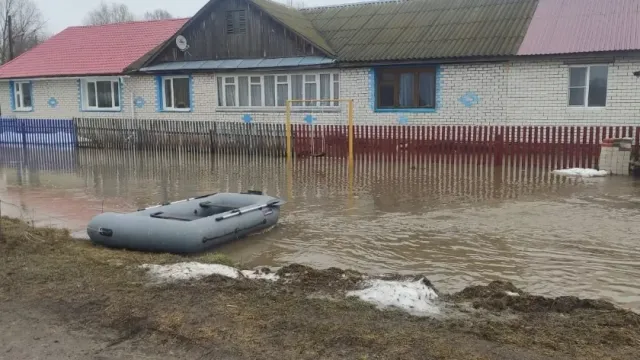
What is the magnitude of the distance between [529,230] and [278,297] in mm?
4359

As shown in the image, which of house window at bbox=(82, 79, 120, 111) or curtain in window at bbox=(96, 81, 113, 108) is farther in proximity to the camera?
curtain in window at bbox=(96, 81, 113, 108)

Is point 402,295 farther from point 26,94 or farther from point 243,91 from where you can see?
point 26,94

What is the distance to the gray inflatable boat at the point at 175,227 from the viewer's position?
22.3 feet

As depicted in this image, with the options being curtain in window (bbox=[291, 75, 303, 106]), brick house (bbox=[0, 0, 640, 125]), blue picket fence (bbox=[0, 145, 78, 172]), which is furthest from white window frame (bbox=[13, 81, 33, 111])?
curtain in window (bbox=[291, 75, 303, 106])

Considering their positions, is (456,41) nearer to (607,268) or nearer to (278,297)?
A: (607,268)

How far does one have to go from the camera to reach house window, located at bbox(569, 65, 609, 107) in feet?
53.9

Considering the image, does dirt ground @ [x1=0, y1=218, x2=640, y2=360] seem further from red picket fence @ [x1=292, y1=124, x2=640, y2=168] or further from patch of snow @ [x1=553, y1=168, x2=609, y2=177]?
red picket fence @ [x1=292, y1=124, x2=640, y2=168]

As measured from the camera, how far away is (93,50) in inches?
1084

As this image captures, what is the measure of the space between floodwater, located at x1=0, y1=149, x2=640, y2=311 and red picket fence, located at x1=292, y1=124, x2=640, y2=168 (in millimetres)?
541

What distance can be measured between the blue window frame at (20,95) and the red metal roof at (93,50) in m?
0.66

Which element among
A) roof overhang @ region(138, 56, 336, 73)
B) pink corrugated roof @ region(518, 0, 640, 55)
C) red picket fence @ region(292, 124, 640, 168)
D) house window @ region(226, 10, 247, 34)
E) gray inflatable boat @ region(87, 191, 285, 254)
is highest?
house window @ region(226, 10, 247, 34)

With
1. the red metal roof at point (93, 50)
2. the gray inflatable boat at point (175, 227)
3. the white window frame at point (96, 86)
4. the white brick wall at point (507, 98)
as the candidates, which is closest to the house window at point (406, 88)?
the white brick wall at point (507, 98)

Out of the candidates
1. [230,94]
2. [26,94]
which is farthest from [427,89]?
[26,94]

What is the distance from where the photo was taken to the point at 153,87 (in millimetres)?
23984
